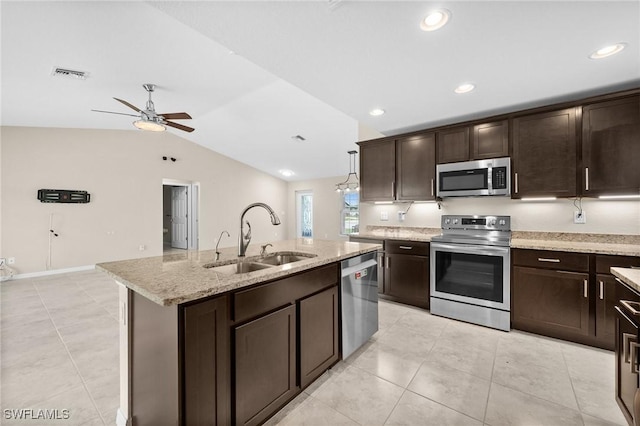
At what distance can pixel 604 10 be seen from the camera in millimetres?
1582

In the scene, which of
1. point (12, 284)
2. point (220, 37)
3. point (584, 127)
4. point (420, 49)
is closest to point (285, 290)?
point (220, 37)

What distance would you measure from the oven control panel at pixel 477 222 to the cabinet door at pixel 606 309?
961 millimetres

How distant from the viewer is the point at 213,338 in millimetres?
1189

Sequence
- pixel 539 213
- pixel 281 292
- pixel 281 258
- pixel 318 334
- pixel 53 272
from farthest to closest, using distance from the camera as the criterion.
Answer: pixel 53 272
pixel 539 213
pixel 281 258
pixel 318 334
pixel 281 292

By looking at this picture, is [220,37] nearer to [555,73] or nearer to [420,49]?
[420,49]

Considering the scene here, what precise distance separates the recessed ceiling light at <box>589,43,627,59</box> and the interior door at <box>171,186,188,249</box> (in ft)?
25.9

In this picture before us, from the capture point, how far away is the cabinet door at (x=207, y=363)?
1096 millimetres

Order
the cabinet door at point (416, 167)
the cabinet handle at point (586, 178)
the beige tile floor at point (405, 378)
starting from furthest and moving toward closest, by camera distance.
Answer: the cabinet door at point (416, 167), the cabinet handle at point (586, 178), the beige tile floor at point (405, 378)

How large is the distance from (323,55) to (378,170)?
2.07m

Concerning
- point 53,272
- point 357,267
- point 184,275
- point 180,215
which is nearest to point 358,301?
point 357,267

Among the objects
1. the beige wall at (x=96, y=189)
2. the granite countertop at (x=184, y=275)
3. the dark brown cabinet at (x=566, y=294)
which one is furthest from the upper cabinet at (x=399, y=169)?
the beige wall at (x=96, y=189)

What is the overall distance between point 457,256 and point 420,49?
2.11m

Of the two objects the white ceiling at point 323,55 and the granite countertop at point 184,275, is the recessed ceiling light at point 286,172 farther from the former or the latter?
the granite countertop at point 184,275

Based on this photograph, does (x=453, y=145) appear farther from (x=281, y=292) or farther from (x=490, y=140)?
(x=281, y=292)
